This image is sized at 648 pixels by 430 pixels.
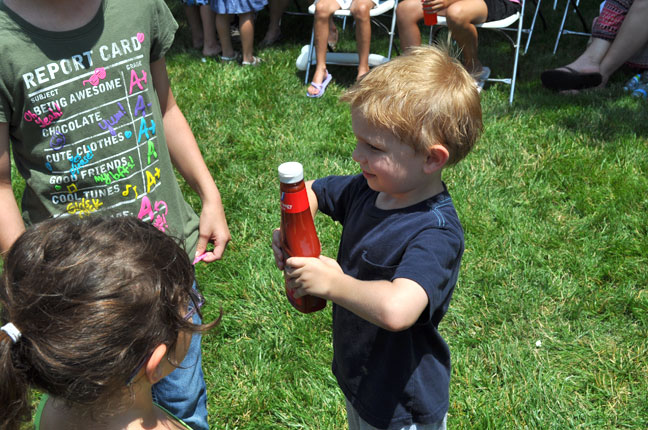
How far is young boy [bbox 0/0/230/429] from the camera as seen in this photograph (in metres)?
1.55

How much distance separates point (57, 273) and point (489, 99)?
14.4 ft

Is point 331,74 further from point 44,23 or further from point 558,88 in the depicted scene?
point 44,23

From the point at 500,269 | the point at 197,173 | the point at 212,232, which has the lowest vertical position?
the point at 500,269

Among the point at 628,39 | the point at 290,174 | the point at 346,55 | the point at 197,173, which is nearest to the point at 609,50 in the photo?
the point at 628,39

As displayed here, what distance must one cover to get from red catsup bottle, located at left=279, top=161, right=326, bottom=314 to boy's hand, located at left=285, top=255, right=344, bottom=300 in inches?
2.0

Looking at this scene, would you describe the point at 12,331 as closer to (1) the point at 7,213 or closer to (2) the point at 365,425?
(1) the point at 7,213

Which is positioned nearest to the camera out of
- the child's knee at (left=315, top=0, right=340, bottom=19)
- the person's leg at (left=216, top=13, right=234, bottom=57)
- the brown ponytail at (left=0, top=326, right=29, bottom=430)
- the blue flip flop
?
the brown ponytail at (left=0, top=326, right=29, bottom=430)

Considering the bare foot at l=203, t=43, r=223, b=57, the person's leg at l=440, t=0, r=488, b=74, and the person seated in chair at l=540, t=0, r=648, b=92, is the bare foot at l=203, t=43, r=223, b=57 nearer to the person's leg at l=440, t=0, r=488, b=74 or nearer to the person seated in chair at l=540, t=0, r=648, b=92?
the person's leg at l=440, t=0, r=488, b=74

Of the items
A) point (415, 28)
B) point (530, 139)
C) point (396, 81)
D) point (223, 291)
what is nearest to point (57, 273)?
point (396, 81)

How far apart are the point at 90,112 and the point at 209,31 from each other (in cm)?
485

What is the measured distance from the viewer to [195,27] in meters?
6.66

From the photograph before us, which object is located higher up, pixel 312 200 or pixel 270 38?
pixel 312 200

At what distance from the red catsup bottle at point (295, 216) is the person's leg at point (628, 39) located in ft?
15.1

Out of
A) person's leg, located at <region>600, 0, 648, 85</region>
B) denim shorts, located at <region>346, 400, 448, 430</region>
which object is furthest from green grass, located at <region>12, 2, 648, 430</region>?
denim shorts, located at <region>346, 400, 448, 430</region>
